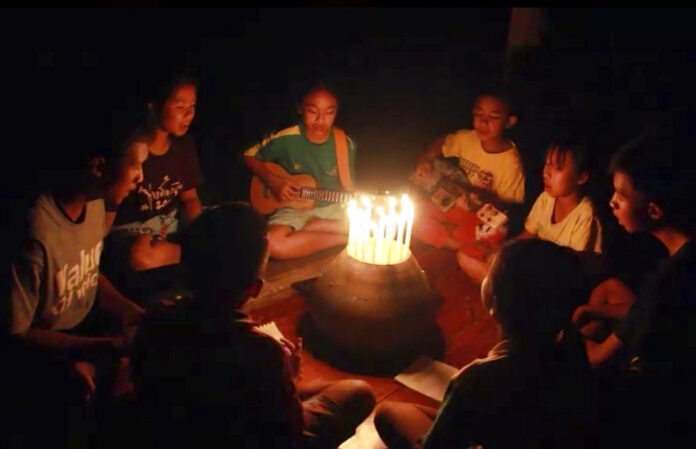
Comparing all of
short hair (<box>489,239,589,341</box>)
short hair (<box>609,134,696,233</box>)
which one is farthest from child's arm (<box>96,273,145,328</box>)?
short hair (<box>609,134,696,233</box>)

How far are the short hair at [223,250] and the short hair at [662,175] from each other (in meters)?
2.05

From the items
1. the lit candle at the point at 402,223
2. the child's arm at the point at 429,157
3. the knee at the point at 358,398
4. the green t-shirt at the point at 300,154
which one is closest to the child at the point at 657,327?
the knee at the point at 358,398

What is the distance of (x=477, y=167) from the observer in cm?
439

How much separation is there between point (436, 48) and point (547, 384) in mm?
4365

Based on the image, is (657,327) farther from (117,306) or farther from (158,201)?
(158,201)

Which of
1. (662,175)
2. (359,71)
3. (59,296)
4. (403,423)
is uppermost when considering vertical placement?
(359,71)

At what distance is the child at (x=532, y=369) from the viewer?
68.4 inches

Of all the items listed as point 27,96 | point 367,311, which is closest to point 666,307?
point 367,311

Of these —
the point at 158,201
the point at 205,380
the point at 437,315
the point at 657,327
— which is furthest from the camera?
the point at 158,201

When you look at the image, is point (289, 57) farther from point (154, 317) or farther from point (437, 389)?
point (154, 317)

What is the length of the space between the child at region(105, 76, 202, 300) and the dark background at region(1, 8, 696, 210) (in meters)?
0.26

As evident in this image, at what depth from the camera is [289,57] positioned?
5090 millimetres

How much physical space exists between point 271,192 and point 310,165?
377 mm

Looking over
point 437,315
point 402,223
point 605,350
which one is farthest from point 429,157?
point 605,350
